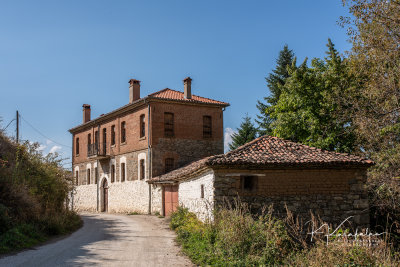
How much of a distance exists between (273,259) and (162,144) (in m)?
15.9

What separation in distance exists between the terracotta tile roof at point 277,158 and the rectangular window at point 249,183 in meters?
0.48

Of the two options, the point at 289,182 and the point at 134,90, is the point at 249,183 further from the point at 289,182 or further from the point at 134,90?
the point at 134,90

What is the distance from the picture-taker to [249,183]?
14.3 m

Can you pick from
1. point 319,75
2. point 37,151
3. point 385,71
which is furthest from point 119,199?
point 385,71

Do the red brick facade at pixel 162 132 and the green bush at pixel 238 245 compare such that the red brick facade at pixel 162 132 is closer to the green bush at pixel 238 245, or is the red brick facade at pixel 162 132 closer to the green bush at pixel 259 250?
the green bush at pixel 259 250

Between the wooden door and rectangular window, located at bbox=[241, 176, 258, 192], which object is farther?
the wooden door

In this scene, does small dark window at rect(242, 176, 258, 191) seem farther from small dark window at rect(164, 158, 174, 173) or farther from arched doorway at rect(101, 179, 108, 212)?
arched doorway at rect(101, 179, 108, 212)

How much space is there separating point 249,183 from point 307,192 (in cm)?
226

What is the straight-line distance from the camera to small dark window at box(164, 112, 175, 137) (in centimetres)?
2473

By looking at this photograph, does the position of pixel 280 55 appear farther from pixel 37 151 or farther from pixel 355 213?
pixel 37 151

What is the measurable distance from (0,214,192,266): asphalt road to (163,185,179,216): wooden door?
17.2 ft

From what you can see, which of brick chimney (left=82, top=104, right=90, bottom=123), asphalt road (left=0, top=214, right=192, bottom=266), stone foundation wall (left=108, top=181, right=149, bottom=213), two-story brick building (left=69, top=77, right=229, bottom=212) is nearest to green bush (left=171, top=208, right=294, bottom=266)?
asphalt road (left=0, top=214, right=192, bottom=266)

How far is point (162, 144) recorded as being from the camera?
2436 cm

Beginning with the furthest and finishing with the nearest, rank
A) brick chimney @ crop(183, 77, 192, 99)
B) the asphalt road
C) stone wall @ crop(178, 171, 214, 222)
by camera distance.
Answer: brick chimney @ crop(183, 77, 192, 99) < stone wall @ crop(178, 171, 214, 222) < the asphalt road
